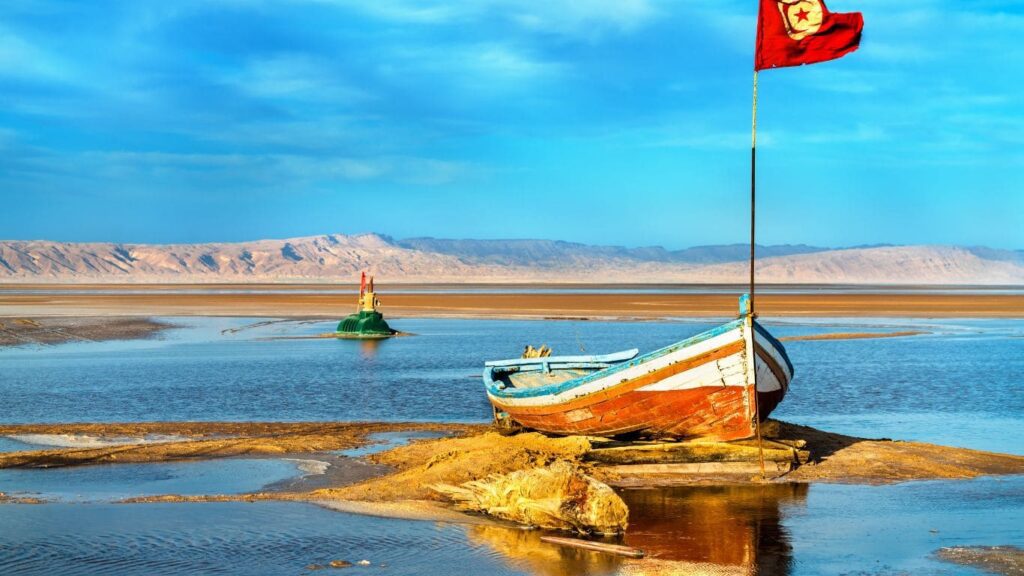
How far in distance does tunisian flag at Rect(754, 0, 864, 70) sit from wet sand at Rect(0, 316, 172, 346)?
34078 mm

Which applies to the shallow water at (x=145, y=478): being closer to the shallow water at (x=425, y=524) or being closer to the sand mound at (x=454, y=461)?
the shallow water at (x=425, y=524)

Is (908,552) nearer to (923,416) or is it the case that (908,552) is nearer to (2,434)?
(923,416)

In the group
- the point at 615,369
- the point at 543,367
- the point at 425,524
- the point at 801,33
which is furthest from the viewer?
the point at 543,367

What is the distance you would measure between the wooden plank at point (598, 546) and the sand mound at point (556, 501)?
361mm

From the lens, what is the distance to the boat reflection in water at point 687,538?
1125 centimetres

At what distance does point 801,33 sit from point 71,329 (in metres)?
41.4

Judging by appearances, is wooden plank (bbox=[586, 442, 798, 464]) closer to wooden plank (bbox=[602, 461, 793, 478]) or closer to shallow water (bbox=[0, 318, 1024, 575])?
wooden plank (bbox=[602, 461, 793, 478])

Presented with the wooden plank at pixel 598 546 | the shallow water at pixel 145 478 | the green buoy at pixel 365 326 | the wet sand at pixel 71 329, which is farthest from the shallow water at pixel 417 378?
the wooden plank at pixel 598 546

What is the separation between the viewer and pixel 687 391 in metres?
15.9

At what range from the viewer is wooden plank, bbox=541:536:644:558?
38.1ft

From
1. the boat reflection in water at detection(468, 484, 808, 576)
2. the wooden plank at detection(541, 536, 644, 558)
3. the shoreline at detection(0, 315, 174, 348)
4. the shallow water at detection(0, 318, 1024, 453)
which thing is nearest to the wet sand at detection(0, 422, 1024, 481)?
the boat reflection in water at detection(468, 484, 808, 576)

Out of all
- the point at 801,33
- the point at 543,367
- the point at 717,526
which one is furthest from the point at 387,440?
the point at 801,33

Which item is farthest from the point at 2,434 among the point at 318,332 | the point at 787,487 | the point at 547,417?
the point at 318,332

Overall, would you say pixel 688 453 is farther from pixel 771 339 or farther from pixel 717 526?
pixel 717 526
